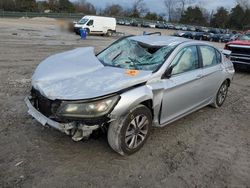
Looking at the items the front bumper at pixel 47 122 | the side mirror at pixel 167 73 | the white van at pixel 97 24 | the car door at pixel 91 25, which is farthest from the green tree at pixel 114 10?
the front bumper at pixel 47 122

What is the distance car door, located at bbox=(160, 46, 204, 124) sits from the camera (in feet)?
13.9

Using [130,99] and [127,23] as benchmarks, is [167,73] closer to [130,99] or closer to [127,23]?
[130,99]

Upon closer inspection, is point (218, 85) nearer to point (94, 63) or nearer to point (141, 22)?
point (94, 63)

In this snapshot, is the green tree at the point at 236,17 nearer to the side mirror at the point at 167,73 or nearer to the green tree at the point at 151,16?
the green tree at the point at 151,16

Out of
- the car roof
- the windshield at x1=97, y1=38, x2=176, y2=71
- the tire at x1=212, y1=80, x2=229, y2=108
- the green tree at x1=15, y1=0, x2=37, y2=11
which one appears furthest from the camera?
the green tree at x1=15, y1=0, x2=37, y2=11

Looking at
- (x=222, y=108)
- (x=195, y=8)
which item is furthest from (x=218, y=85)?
(x=195, y=8)

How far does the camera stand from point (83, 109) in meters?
3.36

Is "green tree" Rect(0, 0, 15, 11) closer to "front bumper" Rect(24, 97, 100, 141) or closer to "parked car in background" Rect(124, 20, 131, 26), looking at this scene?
"parked car in background" Rect(124, 20, 131, 26)

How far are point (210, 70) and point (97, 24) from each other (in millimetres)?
27950

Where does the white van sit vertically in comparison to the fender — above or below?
below

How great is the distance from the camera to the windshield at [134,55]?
437 cm

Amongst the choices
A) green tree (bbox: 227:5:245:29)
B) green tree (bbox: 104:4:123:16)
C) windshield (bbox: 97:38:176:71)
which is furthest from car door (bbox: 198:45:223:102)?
green tree (bbox: 227:5:245:29)

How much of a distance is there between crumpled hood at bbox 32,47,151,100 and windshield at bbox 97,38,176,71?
0.26 metres

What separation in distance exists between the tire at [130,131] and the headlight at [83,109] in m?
0.29
